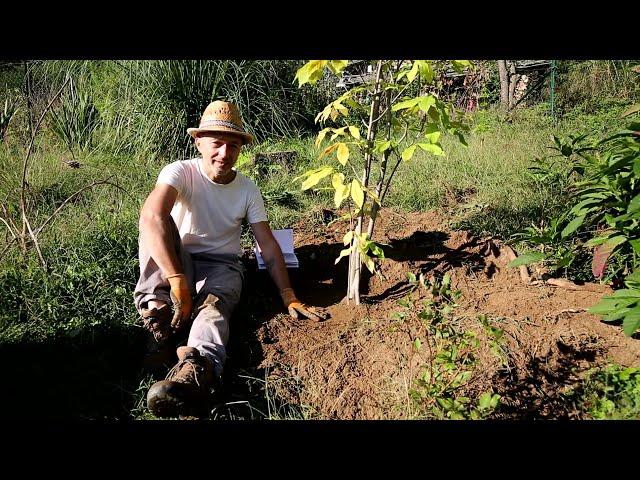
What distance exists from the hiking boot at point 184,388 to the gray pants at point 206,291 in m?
0.12

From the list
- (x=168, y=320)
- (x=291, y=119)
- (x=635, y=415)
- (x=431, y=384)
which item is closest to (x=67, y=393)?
(x=168, y=320)

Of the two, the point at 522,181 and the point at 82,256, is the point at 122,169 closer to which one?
the point at 82,256

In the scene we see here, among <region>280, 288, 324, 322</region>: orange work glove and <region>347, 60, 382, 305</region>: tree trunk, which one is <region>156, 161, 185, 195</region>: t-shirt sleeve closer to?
<region>280, 288, 324, 322</region>: orange work glove

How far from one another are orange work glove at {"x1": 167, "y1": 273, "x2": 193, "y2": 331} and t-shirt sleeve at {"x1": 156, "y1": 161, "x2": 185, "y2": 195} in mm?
501

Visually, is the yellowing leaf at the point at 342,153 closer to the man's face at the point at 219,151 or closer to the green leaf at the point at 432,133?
the green leaf at the point at 432,133

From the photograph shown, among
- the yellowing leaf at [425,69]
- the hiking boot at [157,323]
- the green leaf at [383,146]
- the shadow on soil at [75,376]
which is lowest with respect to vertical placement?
the shadow on soil at [75,376]

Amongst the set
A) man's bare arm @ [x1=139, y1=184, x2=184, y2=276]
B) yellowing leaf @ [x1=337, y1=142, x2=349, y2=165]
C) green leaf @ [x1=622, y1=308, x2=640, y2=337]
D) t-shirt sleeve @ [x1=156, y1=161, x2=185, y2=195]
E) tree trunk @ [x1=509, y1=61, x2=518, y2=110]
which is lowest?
green leaf @ [x1=622, y1=308, x2=640, y2=337]

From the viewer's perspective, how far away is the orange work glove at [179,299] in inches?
108

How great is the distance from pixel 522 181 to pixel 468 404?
300cm

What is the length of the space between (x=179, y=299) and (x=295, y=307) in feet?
2.02

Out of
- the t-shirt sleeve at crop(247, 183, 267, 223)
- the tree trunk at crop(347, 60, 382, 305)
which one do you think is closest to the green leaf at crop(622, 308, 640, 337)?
the tree trunk at crop(347, 60, 382, 305)

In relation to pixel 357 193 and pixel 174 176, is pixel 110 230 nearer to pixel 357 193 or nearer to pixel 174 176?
pixel 174 176

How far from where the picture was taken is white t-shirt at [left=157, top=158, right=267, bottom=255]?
3.06 meters

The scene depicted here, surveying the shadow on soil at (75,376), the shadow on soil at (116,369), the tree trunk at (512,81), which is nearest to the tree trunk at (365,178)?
the shadow on soil at (116,369)
